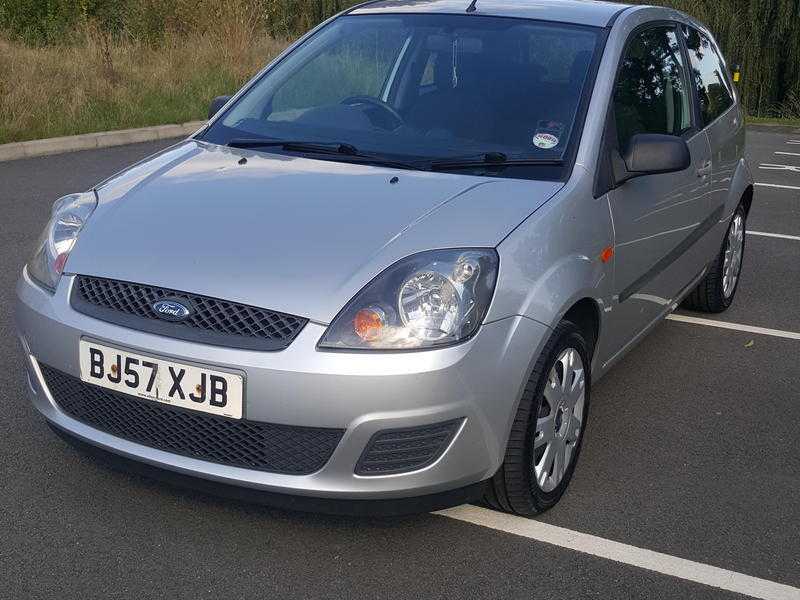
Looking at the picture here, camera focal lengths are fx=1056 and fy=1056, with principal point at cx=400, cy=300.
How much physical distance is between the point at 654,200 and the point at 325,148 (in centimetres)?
134

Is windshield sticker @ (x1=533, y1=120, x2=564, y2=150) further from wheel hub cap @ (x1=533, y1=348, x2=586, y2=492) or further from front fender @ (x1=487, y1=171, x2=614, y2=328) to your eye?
wheel hub cap @ (x1=533, y1=348, x2=586, y2=492)

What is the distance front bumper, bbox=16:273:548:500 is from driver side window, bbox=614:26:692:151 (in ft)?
4.54

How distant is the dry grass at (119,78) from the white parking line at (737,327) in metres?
7.38

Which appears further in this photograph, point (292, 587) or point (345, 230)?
point (345, 230)

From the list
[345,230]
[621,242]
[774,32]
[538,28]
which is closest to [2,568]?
[345,230]

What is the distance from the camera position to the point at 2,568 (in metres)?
3.06

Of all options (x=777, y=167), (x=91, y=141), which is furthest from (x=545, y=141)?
(x=777, y=167)

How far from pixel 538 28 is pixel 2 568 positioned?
9.33ft

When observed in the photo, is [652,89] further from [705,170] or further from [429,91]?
[429,91]

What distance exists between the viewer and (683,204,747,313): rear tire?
5.80 meters

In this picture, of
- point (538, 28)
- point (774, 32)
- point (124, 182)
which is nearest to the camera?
point (124, 182)

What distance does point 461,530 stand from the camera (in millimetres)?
3395

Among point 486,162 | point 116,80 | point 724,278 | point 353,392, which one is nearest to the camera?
point 353,392

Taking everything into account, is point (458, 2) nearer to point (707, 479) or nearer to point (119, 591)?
point (707, 479)
